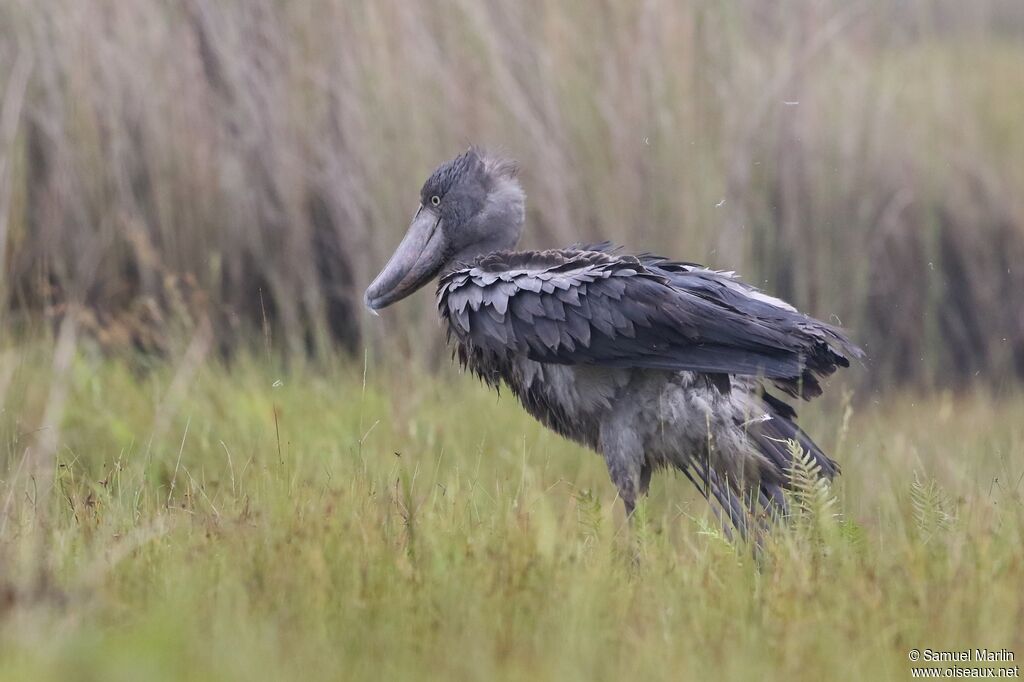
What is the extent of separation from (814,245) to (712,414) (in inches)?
90.6

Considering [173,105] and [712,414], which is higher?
[173,105]

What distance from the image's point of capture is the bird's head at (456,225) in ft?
13.5

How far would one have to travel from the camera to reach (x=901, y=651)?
234 cm

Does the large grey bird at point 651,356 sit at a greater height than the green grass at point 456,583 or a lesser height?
greater

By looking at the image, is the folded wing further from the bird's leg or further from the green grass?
the green grass

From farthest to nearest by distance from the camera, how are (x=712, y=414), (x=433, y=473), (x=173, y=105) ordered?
(x=173, y=105), (x=433, y=473), (x=712, y=414)

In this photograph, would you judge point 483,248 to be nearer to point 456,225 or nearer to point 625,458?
point 456,225

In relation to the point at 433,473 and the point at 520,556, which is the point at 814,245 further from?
the point at 520,556

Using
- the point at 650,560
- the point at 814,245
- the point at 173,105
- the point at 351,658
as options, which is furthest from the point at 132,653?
the point at 814,245

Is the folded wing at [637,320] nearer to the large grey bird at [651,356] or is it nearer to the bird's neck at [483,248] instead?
the large grey bird at [651,356]

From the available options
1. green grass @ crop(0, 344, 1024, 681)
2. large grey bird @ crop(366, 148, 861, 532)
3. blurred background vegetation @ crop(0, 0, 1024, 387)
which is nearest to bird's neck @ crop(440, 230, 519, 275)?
large grey bird @ crop(366, 148, 861, 532)

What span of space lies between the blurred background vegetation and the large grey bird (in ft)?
4.98

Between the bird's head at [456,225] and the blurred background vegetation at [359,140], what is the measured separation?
971 millimetres

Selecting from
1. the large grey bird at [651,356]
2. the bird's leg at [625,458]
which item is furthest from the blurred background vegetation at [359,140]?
the bird's leg at [625,458]
